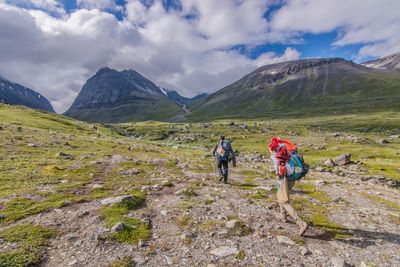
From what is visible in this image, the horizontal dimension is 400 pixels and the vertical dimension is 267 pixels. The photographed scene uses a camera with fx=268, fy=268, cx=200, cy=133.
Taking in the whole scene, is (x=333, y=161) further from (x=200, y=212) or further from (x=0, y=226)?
(x=0, y=226)

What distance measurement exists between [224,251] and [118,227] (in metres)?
4.64

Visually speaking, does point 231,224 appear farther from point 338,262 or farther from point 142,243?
point 338,262

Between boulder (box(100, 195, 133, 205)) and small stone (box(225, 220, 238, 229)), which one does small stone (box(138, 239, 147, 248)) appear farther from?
boulder (box(100, 195, 133, 205))

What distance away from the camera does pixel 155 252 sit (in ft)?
33.1

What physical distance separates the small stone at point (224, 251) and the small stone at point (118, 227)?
4.03 meters

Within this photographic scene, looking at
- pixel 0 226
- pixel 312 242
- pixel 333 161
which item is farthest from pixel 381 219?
pixel 333 161

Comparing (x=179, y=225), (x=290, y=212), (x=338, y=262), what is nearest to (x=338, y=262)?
(x=338, y=262)

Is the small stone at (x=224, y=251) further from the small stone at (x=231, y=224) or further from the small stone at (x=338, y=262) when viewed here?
Answer: the small stone at (x=338, y=262)

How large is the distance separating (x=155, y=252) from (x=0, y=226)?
7.20 m

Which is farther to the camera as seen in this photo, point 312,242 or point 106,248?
point 312,242

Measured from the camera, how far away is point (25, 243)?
10008 millimetres

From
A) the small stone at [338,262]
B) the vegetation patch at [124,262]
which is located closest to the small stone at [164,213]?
the vegetation patch at [124,262]

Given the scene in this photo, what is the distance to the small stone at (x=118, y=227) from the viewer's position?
37.4ft

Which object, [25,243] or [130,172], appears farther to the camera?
[130,172]
